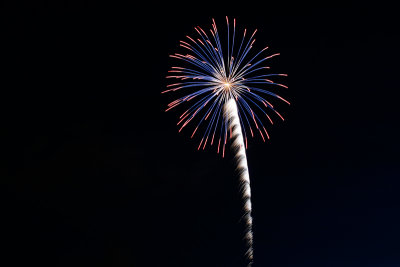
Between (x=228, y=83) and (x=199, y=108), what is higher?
(x=228, y=83)

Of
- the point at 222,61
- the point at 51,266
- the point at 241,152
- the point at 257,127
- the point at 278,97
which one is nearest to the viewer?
the point at 257,127

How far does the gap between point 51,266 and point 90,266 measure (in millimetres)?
4083

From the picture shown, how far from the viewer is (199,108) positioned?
65.1ft

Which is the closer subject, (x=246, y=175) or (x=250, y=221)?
(x=246, y=175)

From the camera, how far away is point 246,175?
2698 centimetres

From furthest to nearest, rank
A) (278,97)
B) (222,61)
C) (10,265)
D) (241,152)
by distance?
(10,265) < (241,152) < (222,61) < (278,97)

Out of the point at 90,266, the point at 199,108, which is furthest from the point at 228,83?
the point at 90,266

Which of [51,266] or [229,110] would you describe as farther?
[51,266]

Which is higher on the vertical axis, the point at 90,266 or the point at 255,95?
the point at 255,95

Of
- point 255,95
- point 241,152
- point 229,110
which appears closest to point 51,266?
point 241,152

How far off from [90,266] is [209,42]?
2330 centimetres

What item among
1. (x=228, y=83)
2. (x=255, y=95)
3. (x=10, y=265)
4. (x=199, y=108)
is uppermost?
(x=228, y=83)

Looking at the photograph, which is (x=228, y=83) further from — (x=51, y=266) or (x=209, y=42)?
(x=51, y=266)

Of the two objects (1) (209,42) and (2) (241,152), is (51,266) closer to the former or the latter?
(2) (241,152)
